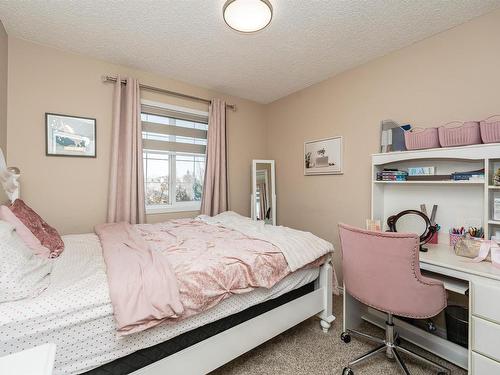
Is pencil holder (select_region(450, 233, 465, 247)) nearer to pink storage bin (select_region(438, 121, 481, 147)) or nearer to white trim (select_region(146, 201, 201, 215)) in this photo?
pink storage bin (select_region(438, 121, 481, 147))

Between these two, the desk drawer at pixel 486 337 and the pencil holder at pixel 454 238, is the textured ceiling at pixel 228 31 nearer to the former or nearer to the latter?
the pencil holder at pixel 454 238

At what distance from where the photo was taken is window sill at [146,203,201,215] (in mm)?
2967

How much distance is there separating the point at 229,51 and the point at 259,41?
1.12ft

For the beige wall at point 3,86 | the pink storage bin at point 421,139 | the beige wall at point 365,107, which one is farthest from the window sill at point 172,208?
the pink storage bin at point 421,139

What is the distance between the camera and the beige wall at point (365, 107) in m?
1.88

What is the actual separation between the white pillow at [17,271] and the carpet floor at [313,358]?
119cm

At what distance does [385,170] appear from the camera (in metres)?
2.26

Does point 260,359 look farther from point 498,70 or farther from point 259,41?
point 498,70

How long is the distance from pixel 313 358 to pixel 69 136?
2.98 meters

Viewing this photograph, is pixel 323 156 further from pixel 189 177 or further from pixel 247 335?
pixel 247 335

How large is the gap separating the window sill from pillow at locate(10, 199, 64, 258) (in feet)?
3.94

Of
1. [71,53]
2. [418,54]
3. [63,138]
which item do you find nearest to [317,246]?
[418,54]

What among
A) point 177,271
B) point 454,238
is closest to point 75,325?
point 177,271

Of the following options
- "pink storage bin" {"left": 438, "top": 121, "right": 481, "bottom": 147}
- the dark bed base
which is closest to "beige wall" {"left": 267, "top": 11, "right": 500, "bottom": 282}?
"pink storage bin" {"left": 438, "top": 121, "right": 481, "bottom": 147}
